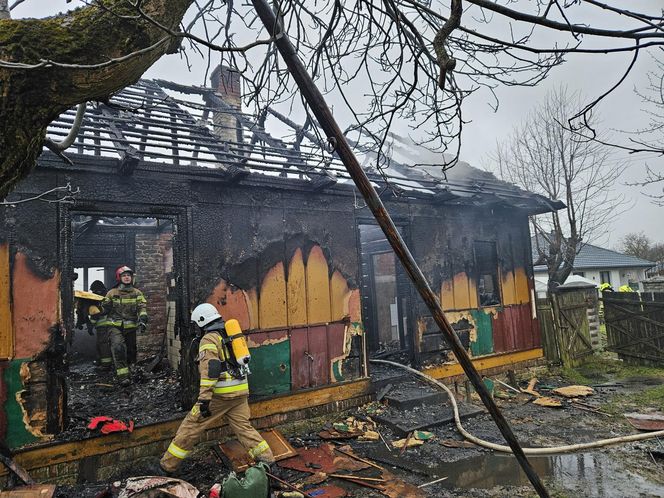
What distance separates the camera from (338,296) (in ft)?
23.2

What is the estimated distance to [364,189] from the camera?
2.02 meters

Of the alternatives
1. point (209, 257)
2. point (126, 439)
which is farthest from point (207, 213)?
point (126, 439)

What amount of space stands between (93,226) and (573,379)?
41.1 ft

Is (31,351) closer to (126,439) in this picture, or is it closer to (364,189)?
(126,439)

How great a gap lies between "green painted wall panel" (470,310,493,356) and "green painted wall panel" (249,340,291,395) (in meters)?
4.55

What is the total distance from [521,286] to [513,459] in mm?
5441

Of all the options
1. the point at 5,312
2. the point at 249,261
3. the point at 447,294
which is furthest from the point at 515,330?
the point at 5,312

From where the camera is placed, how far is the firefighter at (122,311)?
26.2 feet

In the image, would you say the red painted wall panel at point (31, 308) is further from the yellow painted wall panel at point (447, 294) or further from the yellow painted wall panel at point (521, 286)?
the yellow painted wall panel at point (521, 286)

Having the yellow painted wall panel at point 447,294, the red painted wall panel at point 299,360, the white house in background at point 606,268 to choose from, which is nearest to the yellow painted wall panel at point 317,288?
the red painted wall panel at point 299,360

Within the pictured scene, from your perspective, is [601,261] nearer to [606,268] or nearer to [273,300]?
[606,268]

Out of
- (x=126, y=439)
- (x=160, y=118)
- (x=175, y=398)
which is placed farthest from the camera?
(x=160, y=118)

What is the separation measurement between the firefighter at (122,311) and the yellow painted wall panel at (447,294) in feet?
20.5

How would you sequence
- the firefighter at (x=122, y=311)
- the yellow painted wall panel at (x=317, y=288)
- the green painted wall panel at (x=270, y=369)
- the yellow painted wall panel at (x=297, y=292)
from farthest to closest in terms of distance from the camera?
the firefighter at (x=122, y=311) → the yellow painted wall panel at (x=317, y=288) → the yellow painted wall panel at (x=297, y=292) → the green painted wall panel at (x=270, y=369)
